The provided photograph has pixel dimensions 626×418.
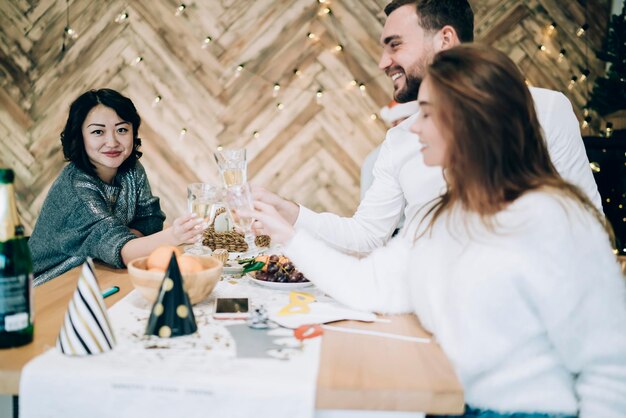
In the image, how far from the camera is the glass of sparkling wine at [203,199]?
4.79 feet

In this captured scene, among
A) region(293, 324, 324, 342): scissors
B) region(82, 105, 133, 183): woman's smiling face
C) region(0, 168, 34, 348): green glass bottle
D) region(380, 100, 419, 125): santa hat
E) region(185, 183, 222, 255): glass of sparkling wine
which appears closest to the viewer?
region(0, 168, 34, 348): green glass bottle

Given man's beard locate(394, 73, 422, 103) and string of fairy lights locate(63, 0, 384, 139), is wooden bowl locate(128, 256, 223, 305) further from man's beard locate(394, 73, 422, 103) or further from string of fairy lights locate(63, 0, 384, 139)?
string of fairy lights locate(63, 0, 384, 139)

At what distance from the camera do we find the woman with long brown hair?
1.01 meters

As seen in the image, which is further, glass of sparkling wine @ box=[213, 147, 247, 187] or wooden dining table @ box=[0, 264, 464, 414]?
glass of sparkling wine @ box=[213, 147, 247, 187]

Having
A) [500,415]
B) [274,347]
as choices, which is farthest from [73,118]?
[500,415]

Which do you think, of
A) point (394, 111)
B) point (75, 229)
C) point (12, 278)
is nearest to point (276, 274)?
point (12, 278)

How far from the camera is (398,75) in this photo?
2.06 meters

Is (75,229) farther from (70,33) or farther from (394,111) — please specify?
(70,33)

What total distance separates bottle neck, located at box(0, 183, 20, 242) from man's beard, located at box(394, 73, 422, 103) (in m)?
1.46

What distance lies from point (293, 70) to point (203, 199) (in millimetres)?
2354

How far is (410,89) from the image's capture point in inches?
80.2

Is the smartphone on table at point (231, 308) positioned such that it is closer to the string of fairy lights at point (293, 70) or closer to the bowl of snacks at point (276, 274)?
the bowl of snacks at point (276, 274)

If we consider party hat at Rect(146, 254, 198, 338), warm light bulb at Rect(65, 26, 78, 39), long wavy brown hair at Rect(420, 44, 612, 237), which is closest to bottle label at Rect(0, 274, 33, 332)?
party hat at Rect(146, 254, 198, 338)

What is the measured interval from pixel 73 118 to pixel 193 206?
92cm
